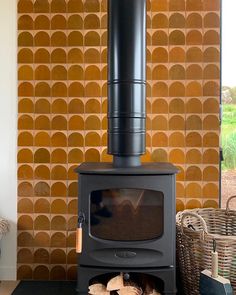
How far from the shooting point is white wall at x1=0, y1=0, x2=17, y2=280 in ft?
8.15

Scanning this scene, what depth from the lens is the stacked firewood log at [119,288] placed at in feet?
6.52

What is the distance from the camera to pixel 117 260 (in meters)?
1.96

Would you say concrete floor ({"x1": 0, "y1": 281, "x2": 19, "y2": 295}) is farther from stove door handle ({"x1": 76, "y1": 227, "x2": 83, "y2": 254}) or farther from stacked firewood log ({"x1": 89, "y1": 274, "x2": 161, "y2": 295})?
stove door handle ({"x1": 76, "y1": 227, "x2": 83, "y2": 254})

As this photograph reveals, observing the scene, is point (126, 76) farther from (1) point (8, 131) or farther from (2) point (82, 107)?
(1) point (8, 131)

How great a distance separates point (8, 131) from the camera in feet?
8.21

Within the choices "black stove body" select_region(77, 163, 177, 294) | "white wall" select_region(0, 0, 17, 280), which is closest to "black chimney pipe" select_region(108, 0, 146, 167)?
"black stove body" select_region(77, 163, 177, 294)

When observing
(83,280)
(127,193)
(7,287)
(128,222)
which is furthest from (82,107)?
(7,287)

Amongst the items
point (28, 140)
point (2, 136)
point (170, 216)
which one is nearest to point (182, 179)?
point (170, 216)

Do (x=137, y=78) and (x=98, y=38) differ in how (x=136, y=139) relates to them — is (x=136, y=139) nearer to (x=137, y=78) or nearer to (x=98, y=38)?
(x=137, y=78)

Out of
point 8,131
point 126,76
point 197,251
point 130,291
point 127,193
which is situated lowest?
point 130,291

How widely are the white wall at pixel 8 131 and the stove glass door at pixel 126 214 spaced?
77 centimetres

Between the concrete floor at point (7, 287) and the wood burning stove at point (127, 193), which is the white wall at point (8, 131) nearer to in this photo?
the concrete floor at point (7, 287)

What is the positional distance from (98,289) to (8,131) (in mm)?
1175

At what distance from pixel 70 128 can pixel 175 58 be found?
0.83m
